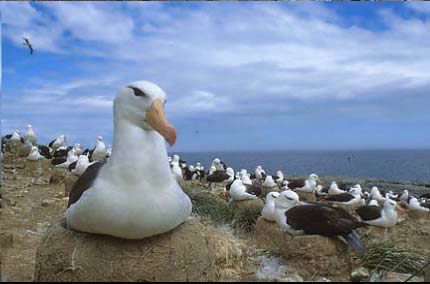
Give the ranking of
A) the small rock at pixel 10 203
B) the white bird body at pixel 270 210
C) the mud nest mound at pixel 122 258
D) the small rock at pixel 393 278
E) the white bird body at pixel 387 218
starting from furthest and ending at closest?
the white bird body at pixel 387 218
the small rock at pixel 10 203
the white bird body at pixel 270 210
the small rock at pixel 393 278
the mud nest mound at pixel 122 258

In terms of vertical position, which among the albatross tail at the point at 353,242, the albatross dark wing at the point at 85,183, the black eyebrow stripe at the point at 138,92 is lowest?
the albatross tail at the point at 353,242

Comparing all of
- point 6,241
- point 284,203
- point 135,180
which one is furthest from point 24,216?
point 135,180

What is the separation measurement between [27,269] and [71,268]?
0.86 metres

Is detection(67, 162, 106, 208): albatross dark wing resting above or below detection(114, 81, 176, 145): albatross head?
below

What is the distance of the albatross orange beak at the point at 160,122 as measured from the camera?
2.63m

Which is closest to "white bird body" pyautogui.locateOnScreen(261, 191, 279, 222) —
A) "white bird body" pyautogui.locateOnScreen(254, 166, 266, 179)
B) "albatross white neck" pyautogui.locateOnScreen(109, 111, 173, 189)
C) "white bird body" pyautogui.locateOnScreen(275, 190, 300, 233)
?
"white bird body" pyautogui.locateOnScreen(275, 190, 300, 233)

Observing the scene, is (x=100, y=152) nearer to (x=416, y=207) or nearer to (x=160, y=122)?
(x=416, y=207)

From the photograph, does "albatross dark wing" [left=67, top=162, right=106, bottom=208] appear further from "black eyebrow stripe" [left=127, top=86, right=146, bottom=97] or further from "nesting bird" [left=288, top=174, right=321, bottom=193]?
"nesting bird" [left=288, top=174, right=321, bottom=193]

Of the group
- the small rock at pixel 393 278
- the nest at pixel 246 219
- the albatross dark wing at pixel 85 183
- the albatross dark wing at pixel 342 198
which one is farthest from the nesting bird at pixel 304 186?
the albatross dark wing at pixel 85 183

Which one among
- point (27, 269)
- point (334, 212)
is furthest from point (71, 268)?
point (334, 212)

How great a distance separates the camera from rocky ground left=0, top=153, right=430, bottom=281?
410cm

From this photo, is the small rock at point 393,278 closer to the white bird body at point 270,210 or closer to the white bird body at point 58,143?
the white bird body at point 270,210

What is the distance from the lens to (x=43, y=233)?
5492 mm

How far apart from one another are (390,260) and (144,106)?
3096mm
